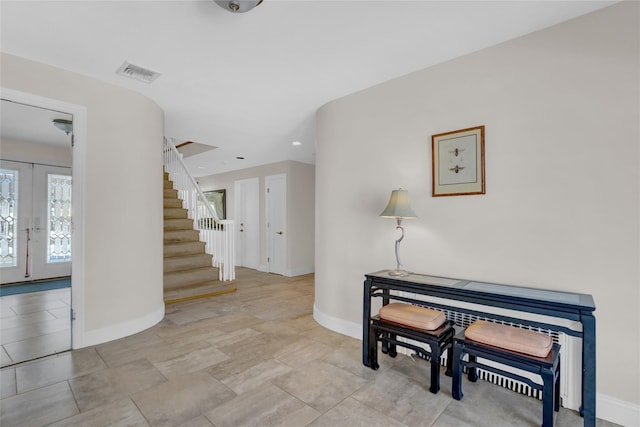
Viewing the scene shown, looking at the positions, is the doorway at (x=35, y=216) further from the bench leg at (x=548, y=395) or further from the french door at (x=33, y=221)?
the bench leg at (x=548, y=395)

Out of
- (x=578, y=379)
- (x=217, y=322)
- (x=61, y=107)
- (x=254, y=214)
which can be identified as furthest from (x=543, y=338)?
(x=254, y=214)

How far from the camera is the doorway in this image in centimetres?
410

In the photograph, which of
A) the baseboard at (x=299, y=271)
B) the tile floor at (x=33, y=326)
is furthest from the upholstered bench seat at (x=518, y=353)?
the baseboard at (x=299, y=271)

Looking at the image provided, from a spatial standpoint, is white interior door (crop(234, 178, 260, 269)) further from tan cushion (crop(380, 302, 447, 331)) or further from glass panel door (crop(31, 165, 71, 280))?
tan cushion (crop(380, 302, 447, 331))

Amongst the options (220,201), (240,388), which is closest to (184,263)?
(240,388)

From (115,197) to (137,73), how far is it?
1.22 meters

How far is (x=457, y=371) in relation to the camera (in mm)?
2008

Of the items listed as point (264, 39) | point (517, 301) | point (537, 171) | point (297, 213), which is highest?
point (264, 39)

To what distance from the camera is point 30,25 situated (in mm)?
2080

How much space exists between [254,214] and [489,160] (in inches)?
228

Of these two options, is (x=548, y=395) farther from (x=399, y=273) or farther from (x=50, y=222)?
(x=50, y=222)

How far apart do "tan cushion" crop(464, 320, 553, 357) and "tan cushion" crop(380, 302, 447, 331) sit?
23cm

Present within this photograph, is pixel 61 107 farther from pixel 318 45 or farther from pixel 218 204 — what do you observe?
pixel 218 204

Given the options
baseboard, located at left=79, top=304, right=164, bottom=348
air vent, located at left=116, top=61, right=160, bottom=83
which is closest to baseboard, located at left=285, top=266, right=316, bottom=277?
baseboard, located at left=79, top=304, right=164, bottom=348
